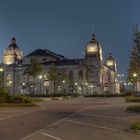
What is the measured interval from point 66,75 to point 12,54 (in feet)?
131

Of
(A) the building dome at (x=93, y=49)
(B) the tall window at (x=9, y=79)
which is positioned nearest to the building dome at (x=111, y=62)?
(A) the building dome at (x=93, y=49)

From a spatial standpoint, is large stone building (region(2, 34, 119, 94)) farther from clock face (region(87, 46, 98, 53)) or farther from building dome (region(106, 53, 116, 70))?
building dome (region(106, 53, 116, 70))

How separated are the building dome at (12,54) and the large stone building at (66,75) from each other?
0.47 metres

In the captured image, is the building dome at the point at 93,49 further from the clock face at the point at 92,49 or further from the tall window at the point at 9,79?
the tall window at the point at 9,79

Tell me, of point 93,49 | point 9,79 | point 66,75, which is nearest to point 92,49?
point 93,49

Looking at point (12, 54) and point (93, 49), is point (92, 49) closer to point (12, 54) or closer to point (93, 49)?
point (93, 49)

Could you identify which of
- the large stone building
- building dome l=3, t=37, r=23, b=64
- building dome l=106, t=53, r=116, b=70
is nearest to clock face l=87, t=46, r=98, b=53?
the large stone building

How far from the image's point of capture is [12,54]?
143500 millimetres

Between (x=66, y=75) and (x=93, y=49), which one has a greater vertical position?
(x=93, y=49)

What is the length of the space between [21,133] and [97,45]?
116608 millimetres

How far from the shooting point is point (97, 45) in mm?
130125

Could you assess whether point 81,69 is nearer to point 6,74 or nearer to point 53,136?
point 6,74

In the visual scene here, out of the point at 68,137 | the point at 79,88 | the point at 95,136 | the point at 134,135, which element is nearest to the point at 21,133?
the point at 68,137

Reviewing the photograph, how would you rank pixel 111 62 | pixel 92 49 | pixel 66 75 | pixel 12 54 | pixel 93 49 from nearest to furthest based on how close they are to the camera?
pixel 66 75 → pixel 93 49 → pixel 92 49 → pixel 12 54 → pixel 111 62
